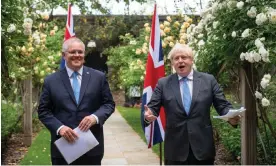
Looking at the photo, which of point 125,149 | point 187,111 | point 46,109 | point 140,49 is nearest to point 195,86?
point 187,111

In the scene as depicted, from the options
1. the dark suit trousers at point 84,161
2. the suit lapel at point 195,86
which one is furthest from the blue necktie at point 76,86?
the suit lapel at point 195,86

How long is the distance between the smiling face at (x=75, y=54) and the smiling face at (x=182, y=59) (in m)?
0.68

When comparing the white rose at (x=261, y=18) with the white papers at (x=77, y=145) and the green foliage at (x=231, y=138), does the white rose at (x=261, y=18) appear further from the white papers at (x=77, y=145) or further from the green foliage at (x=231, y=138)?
the green foliage at (x=231, y=138)

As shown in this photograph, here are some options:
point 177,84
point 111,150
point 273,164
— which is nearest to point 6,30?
point 177,84

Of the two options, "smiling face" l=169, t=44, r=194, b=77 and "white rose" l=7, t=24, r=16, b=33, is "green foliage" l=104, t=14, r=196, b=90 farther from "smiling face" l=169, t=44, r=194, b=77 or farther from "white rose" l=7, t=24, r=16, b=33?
"smiling face" l=169, t=44, r=194, b=77

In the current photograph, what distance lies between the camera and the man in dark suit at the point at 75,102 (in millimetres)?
3285

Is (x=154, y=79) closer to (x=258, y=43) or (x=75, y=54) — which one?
(x=258, y=43)

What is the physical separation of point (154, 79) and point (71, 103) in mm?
2208

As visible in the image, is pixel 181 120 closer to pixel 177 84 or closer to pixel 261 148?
pixel 177 84

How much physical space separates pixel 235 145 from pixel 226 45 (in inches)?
95.3

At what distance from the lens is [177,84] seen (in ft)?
10.9

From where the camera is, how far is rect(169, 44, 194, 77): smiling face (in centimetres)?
326

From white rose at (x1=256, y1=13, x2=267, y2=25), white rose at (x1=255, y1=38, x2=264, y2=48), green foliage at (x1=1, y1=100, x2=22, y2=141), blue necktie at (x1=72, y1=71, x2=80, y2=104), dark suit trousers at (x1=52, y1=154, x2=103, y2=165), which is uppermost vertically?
white rose at (x1=256, y1=13, x2=267, y2=25)

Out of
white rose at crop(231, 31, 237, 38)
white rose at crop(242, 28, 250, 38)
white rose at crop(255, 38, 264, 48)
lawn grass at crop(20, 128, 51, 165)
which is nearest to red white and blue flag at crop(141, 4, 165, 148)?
white rose at crop(231, 31, 237, 38)
